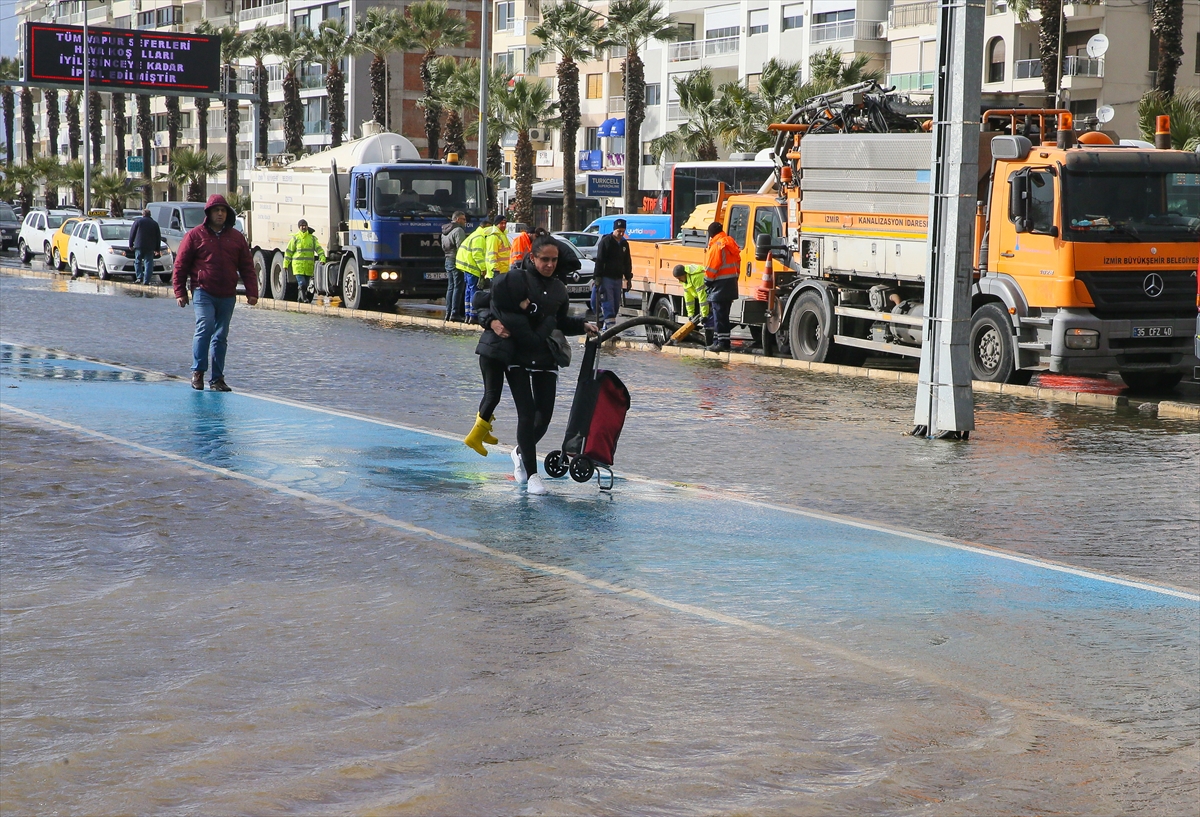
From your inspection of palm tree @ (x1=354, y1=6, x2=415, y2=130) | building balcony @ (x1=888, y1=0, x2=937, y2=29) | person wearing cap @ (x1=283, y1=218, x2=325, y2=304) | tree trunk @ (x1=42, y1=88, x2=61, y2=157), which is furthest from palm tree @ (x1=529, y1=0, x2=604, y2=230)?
tree trunk @ (x1=42, y1=88, x2=61, y2=157)

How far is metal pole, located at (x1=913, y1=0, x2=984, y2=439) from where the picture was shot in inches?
516

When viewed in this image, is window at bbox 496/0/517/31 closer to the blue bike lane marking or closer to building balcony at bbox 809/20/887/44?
building balcony at bbox 809/20/887/44

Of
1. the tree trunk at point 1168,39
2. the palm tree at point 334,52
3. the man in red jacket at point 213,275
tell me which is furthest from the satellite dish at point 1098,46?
the palm tree at point 334,52

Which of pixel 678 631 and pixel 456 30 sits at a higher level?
pixel 456 30

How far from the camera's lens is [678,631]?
254 inches

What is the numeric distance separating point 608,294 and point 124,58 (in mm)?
34207

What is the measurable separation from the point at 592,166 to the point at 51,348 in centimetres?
5889

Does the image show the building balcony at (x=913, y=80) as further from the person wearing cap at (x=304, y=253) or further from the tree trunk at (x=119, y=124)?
the tree trunk at (x=119, y=124)

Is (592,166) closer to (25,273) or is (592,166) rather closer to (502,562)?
(25,273)

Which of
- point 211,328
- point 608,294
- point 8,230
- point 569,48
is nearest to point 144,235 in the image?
point 608,294

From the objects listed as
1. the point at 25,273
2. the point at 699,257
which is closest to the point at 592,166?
the point at 25,273

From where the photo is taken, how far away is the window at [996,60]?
54.9 m

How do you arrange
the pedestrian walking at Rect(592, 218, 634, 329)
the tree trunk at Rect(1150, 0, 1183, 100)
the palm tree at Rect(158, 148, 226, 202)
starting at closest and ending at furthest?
the pedestrian walking at Rect(592, 218, 634, 329) → the tree trunk at Rect(1150, 0, 1183, 100) → the palm tree at Rect(158, 148, 226, 202)

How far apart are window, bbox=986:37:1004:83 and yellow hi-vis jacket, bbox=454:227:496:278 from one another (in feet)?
113
